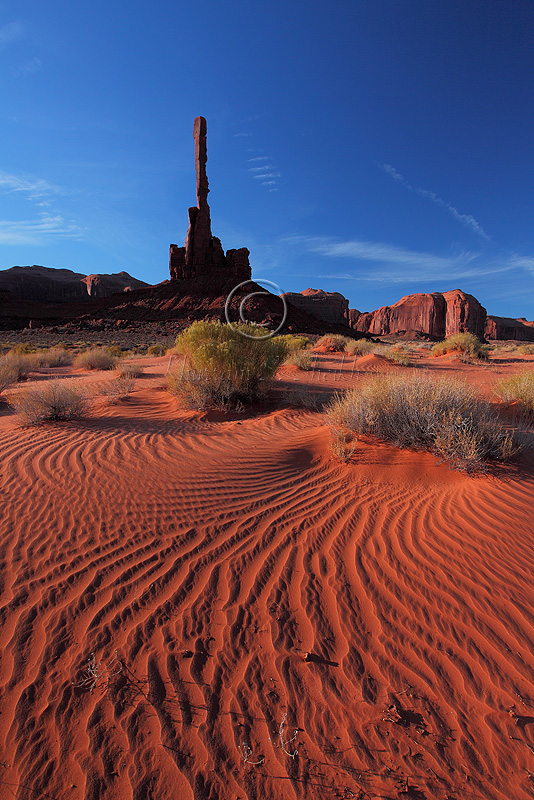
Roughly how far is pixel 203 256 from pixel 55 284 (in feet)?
147

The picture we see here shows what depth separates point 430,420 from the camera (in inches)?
190

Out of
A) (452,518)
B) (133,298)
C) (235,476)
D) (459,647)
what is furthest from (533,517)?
(133,298)

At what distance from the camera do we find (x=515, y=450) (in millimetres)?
4426

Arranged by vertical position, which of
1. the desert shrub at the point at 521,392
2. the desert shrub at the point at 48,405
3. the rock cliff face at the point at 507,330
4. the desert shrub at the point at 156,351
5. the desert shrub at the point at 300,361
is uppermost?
the rock cliff face at the point at 507,330

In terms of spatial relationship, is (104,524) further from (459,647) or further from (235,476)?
(459,647)

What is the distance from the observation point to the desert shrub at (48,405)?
6145 millimetres

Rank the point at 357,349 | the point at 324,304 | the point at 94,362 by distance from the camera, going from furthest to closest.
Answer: the point at 324,304, the point at 357,349, the point at 94,362

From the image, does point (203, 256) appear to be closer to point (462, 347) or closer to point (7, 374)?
point (462, 347)

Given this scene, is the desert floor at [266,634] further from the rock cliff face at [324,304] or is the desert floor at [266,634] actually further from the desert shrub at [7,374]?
the rock cliff face at [324,304]

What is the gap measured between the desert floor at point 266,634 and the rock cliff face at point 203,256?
48211mm

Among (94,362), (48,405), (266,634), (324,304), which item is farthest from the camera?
(324,304)

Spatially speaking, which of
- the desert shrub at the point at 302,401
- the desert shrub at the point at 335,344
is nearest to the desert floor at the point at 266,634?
the desert shrub at the point at 302,401

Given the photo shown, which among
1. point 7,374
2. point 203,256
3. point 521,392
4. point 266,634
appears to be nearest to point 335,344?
point 521,392

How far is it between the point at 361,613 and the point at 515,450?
3236 millimetres
